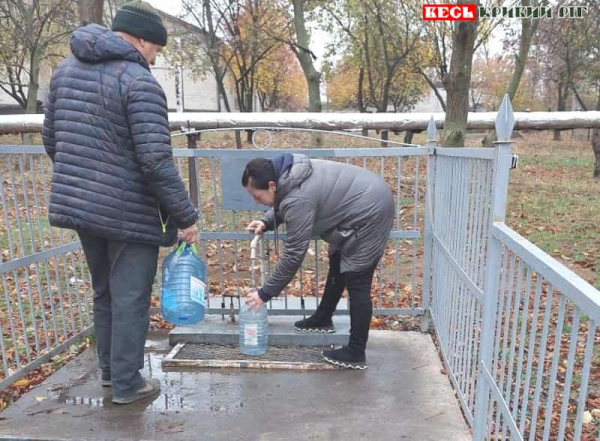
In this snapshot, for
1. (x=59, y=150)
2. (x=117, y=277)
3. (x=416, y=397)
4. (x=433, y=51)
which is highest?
(x=433, y=51)

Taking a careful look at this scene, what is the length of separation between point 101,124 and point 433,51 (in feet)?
59.6

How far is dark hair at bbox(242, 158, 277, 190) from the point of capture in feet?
9.57

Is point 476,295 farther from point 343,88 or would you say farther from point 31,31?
point 343,88

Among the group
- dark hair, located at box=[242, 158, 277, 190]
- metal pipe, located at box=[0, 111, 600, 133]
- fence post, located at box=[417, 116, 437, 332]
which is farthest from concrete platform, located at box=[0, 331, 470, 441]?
metal pipe, located at box=[0, 111, 600, 133]

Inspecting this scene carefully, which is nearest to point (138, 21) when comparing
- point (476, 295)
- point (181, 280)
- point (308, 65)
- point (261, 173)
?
point (261, 173)

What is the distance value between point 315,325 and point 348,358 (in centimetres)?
49

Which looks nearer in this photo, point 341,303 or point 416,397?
point 416,397

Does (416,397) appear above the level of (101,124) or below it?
below

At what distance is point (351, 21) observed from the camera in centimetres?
1812

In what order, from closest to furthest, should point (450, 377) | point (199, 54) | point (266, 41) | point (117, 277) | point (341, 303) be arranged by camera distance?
point (117, 277), point (450, 377), point (341, 303), point (266, 41), point (199, 54)

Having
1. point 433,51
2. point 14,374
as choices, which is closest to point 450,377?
point 14,374

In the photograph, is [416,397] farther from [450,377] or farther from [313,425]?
[313,425]

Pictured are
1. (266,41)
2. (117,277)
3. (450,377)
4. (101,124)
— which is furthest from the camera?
(266,41)

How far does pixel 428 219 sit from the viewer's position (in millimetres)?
3820
